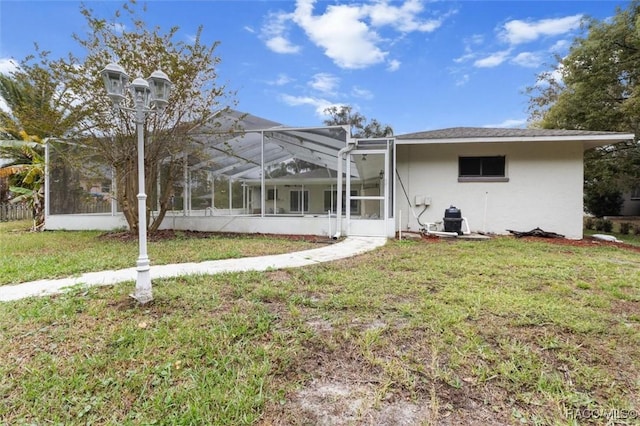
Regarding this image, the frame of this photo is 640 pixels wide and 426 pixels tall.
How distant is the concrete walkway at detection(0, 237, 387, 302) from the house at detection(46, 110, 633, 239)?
198cm

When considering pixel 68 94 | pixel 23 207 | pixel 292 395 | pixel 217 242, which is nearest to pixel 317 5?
pixel 68 94

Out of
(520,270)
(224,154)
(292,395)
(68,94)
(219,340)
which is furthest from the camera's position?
(224,154)

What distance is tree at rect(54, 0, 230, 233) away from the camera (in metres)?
7.59

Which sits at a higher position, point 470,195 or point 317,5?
point 317,5

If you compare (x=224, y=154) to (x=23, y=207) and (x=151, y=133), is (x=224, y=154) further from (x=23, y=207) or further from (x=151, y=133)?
(x=23, y=207)

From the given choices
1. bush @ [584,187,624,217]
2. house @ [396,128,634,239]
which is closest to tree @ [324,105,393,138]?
bush @ [584,187,624,217]

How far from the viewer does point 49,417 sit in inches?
77.1

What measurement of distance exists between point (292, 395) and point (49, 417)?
1501 mm

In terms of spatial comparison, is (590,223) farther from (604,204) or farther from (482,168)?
(482,168)

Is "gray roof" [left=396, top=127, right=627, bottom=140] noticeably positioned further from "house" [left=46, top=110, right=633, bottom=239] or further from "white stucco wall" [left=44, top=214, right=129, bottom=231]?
"white stucco wall" [left=44, top=214, right=129, bottom=231]

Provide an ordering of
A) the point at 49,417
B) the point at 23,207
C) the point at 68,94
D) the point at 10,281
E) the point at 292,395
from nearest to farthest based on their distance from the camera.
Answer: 1. the point at 49,417
2. the point at 292,395
3. the point at 10,281
4. the point at 68,94
5. the point at 23,207

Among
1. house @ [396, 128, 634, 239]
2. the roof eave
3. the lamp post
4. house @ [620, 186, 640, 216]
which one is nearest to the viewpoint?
Result: the lamp post

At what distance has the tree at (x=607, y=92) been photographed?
11.3 m

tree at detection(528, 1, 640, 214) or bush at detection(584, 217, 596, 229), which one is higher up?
tree at detection(528, 1, 640, 214)
